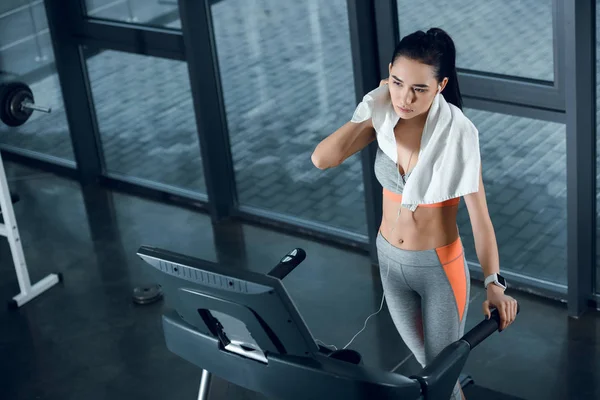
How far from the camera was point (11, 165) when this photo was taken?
625 centimetres

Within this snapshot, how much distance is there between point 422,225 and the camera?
257 cm

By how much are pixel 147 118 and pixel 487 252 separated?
11.0 feet

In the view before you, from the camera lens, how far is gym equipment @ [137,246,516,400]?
2125mm

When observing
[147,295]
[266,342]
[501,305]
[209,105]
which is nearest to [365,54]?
[209,105]

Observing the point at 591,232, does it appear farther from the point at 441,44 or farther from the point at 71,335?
the point at 71,335

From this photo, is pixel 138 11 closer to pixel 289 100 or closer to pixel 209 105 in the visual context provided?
pixel 209 105

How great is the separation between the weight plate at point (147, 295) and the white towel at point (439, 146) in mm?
2329

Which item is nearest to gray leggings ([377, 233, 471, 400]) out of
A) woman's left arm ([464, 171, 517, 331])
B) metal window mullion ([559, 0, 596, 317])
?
woman's left arm ([464, 171, 517, 331])

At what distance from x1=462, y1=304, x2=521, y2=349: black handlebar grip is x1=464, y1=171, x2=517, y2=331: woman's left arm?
2 centimetres

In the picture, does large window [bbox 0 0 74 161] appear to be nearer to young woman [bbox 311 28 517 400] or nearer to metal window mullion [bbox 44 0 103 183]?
metal window mullion [bbox 44 0 103 183]

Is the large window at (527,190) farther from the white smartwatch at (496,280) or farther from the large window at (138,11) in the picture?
the large window at (138,11)

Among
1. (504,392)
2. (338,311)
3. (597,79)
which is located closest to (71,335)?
(338,311)

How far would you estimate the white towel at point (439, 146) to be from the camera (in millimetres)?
2436

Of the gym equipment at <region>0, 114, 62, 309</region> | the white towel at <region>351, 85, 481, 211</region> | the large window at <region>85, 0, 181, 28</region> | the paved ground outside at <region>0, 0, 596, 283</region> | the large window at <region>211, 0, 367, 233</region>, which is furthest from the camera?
the large window at <region>85, 0, 181, 28</region>
